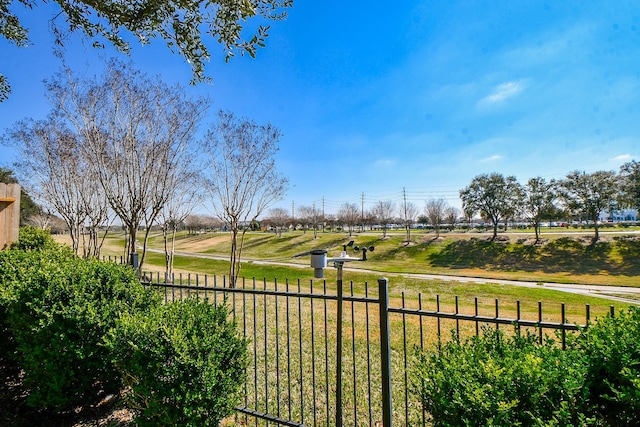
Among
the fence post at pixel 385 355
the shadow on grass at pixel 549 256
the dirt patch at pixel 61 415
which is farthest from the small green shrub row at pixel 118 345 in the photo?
the shadow on grass at pixel 549 256

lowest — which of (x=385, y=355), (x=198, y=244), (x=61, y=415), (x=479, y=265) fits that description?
(x=479, y=265)

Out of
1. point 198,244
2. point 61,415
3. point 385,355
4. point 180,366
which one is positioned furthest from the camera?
point 198,244

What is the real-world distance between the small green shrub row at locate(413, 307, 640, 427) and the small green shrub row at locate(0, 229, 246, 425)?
5.53 ft

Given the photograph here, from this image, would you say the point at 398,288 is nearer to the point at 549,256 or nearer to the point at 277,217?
the point at 549,256

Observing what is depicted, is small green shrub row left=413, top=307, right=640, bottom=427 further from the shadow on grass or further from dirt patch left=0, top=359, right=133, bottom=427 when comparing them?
the shadow on grass

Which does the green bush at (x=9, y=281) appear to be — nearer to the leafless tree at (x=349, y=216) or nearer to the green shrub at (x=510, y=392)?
the green shrub at (x=510, y=392)

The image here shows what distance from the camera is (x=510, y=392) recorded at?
4.60ft

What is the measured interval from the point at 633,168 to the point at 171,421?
43.5 meters

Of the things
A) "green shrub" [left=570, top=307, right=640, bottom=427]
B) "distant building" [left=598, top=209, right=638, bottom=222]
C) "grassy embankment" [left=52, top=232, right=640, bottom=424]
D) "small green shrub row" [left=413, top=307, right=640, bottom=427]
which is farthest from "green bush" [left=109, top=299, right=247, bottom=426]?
"distant building" [left=598, top=209, right=638, bottom=222]

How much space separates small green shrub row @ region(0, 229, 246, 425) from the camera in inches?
91.9

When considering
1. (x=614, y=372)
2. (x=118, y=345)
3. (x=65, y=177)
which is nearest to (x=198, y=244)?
(x=65, y=177)

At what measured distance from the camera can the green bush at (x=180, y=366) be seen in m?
2.31

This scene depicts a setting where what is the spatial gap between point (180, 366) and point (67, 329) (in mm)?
1613

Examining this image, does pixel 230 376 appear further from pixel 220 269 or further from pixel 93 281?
pixel 220 269
